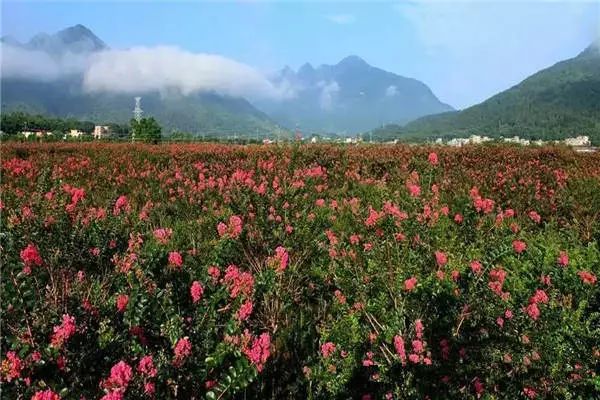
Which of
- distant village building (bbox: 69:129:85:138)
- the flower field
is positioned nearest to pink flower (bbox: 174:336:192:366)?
the flower field

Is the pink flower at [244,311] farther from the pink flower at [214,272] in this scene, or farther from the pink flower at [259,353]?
the pink flower at [214,272]

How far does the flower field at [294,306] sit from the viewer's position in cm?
225

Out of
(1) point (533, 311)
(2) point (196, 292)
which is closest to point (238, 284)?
(2) point (196, 292)

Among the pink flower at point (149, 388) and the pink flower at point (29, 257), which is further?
the pink flower at point (29, 257)

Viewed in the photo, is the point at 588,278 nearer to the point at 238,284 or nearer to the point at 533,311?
the point at 533,311

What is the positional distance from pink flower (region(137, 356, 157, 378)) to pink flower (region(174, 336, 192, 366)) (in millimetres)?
183

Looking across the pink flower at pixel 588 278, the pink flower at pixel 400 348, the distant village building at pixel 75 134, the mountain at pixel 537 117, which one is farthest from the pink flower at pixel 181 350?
the mountain at pixel 537 117

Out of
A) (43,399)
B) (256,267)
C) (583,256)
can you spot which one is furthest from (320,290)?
(43,399)

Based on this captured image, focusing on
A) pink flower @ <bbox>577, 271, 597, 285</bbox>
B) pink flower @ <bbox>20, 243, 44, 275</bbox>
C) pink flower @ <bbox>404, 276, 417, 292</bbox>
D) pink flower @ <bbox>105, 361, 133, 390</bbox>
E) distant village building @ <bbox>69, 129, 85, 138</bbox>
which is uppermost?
distant village building @ <bbox>69, 129, 85, 138</bbox>

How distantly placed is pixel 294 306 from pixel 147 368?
2344mm

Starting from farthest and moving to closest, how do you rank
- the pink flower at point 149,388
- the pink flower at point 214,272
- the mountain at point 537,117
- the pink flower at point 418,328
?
the mountain at point 537,117
the pink flower at point 214,272
the pink flower at point 418,328
the pink flower at point 149,388

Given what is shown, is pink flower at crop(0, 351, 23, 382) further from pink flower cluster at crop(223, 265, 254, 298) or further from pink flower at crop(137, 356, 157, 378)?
pink flower cluster at crop(223, 265, 254, 298)

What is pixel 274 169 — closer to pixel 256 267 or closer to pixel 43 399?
pixel 256 267

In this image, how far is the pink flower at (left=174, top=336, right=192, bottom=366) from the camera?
2264 mm
